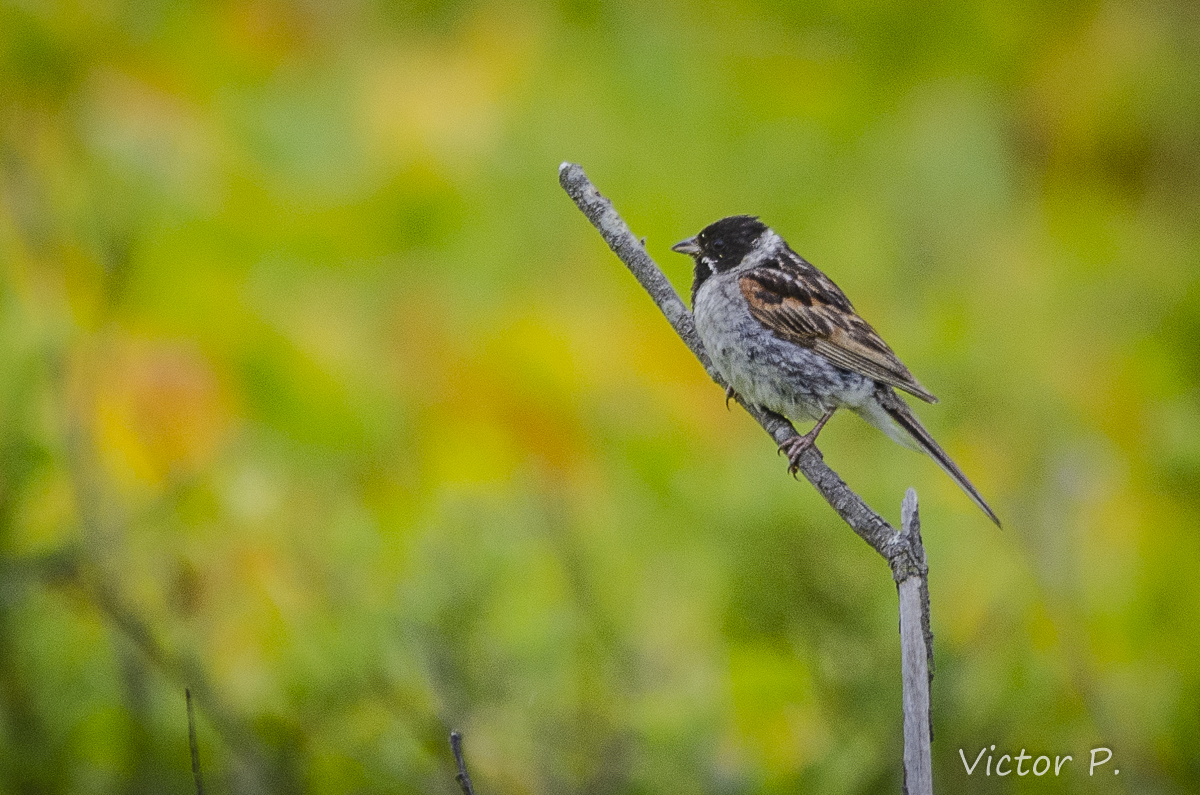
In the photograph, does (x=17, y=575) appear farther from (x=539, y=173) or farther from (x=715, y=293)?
(x=539, y=173)

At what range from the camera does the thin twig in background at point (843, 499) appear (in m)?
1.58

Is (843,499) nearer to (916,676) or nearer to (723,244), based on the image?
(916,676)

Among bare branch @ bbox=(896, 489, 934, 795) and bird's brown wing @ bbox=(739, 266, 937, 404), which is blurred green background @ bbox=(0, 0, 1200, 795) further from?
bare branch @ bbox=(896, 489, 934, 795)

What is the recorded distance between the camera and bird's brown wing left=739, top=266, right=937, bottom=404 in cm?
318

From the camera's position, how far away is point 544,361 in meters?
9.84

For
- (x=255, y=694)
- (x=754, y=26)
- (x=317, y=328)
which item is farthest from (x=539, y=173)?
(x=255, y=694)

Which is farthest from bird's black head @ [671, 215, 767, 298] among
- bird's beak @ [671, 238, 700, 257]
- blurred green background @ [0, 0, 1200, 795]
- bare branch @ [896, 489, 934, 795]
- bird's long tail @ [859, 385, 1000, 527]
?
bare branch @ [896, 489, 934, 795]

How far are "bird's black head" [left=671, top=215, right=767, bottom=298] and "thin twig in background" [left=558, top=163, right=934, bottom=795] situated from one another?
0.98 meters

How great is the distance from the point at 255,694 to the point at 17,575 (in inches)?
59.7

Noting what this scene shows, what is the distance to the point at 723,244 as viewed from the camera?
11.4 feet

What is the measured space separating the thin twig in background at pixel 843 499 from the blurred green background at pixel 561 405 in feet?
6.16

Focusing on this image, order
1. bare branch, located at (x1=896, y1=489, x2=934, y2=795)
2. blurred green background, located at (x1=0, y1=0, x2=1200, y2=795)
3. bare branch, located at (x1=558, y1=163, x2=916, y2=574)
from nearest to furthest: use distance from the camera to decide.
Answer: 1. bare branch, located at (x1=896, y1=489, x2=934, y2=795)
2. bare branch, located at (x1=558, y1=163, x2=916, y2=574)
3. blurred green background, located at (x1=0, y1=0, x2=1200, y2=795)

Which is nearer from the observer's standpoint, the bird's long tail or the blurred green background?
the bird's long tail

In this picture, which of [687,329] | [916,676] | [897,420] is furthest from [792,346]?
[916,676]
